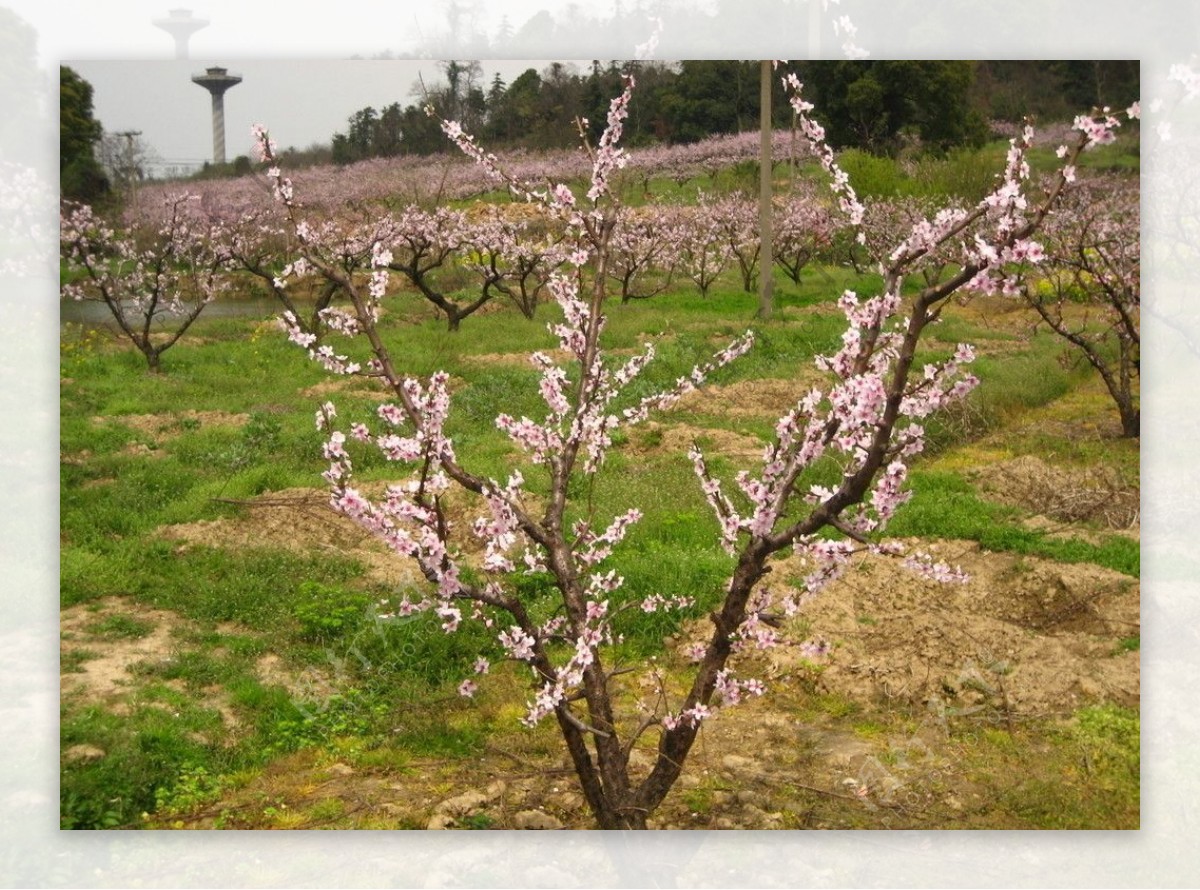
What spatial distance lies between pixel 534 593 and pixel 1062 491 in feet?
6.35

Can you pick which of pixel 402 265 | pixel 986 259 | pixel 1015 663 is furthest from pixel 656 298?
pixel 986 259

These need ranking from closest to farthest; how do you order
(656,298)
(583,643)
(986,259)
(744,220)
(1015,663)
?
(986,259) < (583,643) < (1015,663) < (744,220) < (656,298)

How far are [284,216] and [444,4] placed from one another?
3.11ft

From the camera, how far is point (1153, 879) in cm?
365

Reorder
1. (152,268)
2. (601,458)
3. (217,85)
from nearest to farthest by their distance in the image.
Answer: (601,458) < (217,85) < (152,268)

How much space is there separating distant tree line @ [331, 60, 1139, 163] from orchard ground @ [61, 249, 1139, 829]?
598 millimetres

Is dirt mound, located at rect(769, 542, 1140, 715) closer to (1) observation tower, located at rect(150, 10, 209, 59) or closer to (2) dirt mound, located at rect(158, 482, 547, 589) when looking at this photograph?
(2) dirt mound, located at rect(158, 482, 547, 589)

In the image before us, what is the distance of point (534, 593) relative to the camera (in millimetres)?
4430

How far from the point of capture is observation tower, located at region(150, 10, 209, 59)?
13.9ft

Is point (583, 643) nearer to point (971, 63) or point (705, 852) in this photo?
point (705, 852)

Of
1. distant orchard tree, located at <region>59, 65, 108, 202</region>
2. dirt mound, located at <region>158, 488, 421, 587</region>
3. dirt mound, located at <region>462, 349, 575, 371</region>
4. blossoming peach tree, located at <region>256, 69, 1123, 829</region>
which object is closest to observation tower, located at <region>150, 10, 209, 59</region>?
distant orchard tree, located at <region>59, 65, 108, 202</region>

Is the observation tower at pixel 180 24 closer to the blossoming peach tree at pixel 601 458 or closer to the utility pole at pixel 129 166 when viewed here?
the utility pole at pixel 129 166

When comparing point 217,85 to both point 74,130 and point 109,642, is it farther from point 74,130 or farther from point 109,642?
point 109,642

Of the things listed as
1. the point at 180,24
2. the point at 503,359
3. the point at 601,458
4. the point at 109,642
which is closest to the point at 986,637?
the point at 601,458
